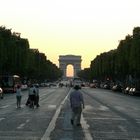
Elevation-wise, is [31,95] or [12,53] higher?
[12,53]

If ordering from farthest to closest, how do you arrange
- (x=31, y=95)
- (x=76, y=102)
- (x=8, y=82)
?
(x=8, y=82) → (x=31, y=95) → (x=76, y=102)

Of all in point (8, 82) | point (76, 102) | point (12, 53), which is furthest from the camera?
point (12, 53)

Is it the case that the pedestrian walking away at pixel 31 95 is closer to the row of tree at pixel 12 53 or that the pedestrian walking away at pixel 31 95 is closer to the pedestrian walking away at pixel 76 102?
the pedestrian walking away at pixel 76 102

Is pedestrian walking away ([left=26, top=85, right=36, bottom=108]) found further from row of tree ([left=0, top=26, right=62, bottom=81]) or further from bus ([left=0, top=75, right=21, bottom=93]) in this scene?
row of tree ([left=0, top=26, right=62, bottom=81])

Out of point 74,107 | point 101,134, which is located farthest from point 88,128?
point 101,134

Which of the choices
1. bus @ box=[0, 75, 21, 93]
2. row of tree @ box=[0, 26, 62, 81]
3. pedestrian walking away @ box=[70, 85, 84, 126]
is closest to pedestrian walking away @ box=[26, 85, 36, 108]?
pedestrian walking away @ box=[70, 85, 84, 126]

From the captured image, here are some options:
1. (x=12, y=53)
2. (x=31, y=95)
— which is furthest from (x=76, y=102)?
(x=12, y=53)

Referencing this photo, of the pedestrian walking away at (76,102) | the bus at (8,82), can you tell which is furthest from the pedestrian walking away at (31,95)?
the bus at (8,82)

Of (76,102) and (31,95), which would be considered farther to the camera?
(31,95)

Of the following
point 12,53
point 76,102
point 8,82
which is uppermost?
point 12,53

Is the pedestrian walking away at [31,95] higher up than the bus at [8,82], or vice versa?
the bus at [8,82]

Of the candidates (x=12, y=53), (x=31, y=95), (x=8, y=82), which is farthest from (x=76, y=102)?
(x=12, y=53)

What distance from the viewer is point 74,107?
83.4ft

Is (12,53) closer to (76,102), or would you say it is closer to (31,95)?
(31,95)
